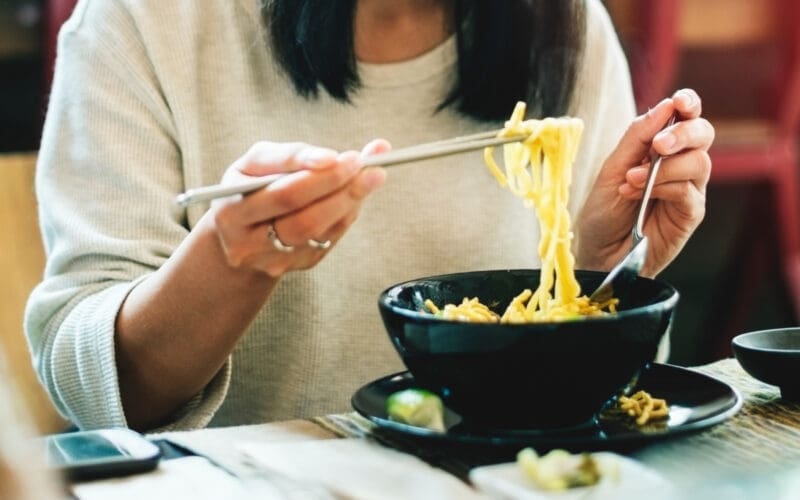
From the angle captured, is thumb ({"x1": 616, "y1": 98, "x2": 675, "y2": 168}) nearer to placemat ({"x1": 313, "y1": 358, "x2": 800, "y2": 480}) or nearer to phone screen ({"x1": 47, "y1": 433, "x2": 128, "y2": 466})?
placemat ({"x1": 313, "y1": 358, "x2": 800, "y2": 480})

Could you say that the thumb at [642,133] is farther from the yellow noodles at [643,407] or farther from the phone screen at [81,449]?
the phone screen at [81,449]

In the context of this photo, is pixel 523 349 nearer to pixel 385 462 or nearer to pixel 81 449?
pixel 385 462

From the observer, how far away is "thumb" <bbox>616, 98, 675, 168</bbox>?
122cm

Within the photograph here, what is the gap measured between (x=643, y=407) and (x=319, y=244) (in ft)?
1.00

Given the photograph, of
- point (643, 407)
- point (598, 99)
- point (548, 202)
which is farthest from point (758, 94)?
point (643, 407)

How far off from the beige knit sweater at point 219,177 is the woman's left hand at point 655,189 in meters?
0.15

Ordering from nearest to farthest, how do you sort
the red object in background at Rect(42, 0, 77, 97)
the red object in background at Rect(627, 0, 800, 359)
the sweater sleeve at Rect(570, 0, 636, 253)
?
1. the sweater sleeve at Rect(570, 0, 636, 253)
2. the red object in background at Rect(42, 0, 77, 97)
3. the red object in background at Rect(627, 0, 800, 359)

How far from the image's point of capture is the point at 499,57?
1442 mm

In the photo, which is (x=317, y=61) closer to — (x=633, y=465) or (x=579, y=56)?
(x=579, y=56)

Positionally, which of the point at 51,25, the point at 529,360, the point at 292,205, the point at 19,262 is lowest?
the point at 19,262

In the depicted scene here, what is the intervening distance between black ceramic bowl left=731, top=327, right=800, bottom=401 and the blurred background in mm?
1044

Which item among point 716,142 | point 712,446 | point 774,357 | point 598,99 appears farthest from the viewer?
point 716,142

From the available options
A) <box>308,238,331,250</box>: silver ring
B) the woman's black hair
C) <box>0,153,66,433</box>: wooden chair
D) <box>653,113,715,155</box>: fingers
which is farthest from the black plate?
<box>0,153,66,433</box>: wooden chair

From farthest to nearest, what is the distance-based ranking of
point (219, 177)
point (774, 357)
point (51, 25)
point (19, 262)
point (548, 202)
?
point (51, 25)
point (19, 262)
point (219, 177)
point (548, 202)
point (774, 357)
